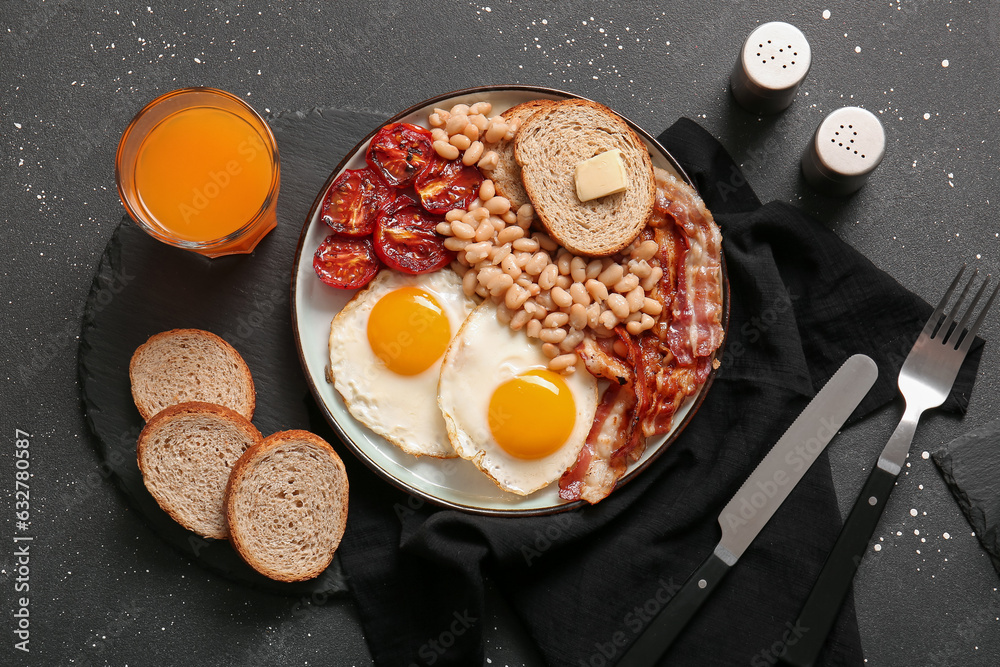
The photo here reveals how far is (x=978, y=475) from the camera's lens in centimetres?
271

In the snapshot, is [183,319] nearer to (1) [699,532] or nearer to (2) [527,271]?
(2) [527,271]

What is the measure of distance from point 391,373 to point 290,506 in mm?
627

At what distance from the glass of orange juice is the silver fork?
8.20 feet

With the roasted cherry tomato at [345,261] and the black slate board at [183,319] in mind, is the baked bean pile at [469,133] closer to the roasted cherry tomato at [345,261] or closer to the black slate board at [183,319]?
the roasted cherry tomato at [345,261]

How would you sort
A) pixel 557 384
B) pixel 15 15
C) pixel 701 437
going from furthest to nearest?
pixel 15 15
pixel 701 437
pixel 557 384

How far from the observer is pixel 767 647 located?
254cm

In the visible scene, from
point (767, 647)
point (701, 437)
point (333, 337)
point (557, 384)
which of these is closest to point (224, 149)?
point (333, 337)

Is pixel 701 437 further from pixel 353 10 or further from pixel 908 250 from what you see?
pixel 353 10

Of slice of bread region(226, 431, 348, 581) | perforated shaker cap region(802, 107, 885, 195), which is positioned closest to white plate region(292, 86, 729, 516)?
slice of bread region(226, 431, 348, 581)

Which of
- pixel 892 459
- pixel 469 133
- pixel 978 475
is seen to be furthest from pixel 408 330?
pixel 978 475

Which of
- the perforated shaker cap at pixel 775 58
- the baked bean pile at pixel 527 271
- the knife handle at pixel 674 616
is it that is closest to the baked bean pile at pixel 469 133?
the baked bean pile at pixel 527 271

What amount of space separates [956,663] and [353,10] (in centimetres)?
361

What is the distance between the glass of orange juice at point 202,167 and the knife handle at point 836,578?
2485mm

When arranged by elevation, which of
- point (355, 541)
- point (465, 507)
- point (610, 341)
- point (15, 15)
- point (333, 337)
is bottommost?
point (355, 541)
